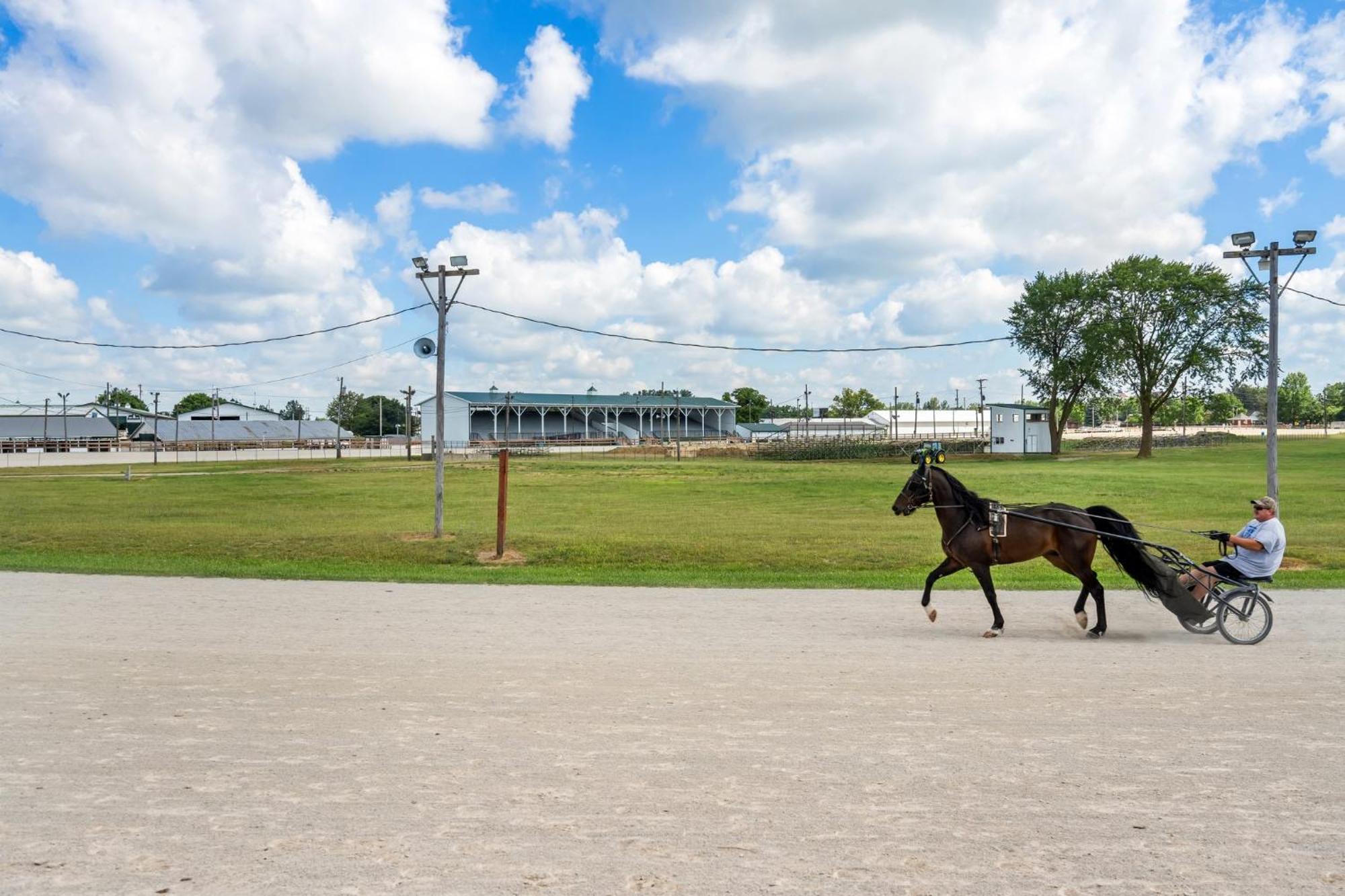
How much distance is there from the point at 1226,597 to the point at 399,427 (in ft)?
582

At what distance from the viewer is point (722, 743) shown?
668 centimetres

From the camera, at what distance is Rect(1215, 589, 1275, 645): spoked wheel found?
10.3 metres

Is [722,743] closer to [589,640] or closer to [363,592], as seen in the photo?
[589,640]

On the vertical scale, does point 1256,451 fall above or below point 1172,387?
below

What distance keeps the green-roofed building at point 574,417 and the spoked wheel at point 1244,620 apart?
90.8 m

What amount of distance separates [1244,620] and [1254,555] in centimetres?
76

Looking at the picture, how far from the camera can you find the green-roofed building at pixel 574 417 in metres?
107

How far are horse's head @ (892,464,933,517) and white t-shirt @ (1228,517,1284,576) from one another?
3418mm

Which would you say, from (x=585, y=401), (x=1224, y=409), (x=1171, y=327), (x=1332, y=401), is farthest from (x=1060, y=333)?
(x=1332, y=401)

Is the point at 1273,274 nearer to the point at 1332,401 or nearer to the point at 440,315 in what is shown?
the point at 440,315

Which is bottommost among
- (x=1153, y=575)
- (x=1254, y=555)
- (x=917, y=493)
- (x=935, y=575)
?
(x=935, y=575)

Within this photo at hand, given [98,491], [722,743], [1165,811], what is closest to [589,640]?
[722,743]

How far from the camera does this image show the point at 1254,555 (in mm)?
10516

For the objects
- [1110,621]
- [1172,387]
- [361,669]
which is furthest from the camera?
[1172,387]
